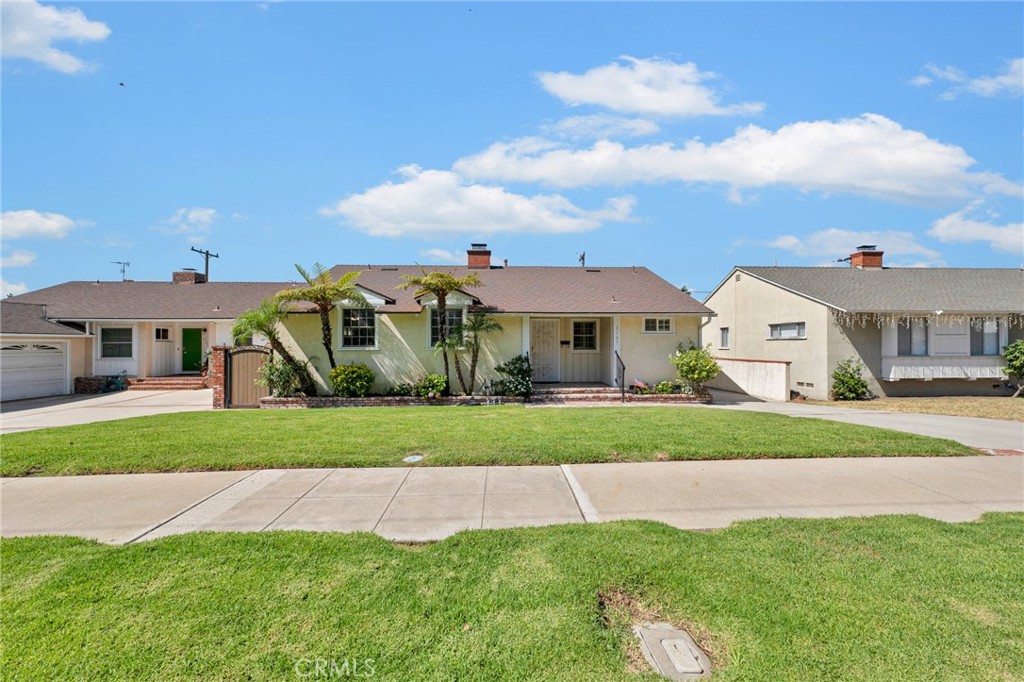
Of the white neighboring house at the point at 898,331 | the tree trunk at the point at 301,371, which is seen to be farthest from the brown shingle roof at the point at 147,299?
the white neighboring house at the point at 898,331

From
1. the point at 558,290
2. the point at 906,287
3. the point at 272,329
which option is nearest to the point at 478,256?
the point at 558,290

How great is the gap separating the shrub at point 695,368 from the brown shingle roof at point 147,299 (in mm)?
18423

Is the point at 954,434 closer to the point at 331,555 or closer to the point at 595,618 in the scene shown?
the point at 595,618

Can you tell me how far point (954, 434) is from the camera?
951cm

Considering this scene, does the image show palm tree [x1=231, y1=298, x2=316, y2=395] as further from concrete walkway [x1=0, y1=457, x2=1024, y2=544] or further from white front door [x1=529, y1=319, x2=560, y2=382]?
concrete walkway [x1=0, y1=457, x2=1024, y2=544]

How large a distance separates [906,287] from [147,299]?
31609mm

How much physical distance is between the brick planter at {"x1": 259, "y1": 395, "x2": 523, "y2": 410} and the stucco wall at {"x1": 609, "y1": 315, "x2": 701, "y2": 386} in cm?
416

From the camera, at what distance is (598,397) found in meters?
14.7

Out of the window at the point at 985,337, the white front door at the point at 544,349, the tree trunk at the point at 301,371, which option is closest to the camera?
the tree trunk at the point at 301,371

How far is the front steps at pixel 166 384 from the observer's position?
1947cm

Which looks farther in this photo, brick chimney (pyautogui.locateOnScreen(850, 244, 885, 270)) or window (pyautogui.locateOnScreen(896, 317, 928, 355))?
brick chimney (pyautogui.locateOnScreen(850, 244, 885, 270))

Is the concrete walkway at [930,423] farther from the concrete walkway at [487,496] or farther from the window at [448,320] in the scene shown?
the window at [448,320]

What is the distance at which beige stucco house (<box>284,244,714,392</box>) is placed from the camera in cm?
1508

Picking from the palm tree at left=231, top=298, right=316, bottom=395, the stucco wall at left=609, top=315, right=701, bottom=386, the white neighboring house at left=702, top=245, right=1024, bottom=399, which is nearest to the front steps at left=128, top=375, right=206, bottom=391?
the palm tree at left=231, top=298, right=316, bottom=395
